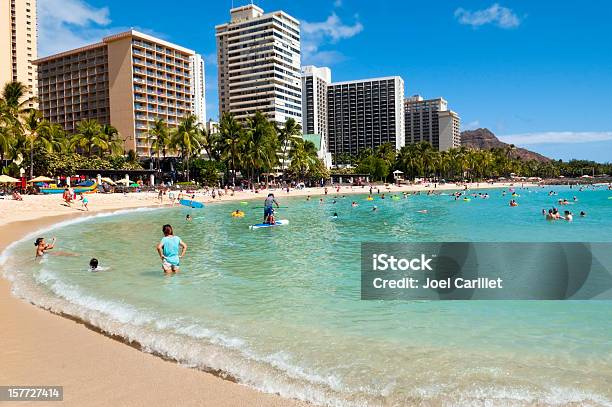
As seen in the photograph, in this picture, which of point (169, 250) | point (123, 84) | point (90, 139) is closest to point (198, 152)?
point (90, 139)

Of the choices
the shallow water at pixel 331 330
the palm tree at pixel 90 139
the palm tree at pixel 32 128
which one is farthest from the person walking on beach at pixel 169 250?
the palm tree at pixel 90 139

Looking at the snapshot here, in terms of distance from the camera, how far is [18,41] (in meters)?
119

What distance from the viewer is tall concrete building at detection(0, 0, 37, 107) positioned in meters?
114

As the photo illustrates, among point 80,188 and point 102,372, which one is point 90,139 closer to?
point 80,188

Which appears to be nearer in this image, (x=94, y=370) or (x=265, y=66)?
(x=94, y=370)

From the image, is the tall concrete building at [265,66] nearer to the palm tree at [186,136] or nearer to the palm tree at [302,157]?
the palm tree at [302,157]

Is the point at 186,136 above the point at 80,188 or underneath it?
above

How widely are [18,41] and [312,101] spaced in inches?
3991

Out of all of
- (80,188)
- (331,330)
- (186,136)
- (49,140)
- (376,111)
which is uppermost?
(376,111)

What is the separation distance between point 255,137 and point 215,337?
229 ft

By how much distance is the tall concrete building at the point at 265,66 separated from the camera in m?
129

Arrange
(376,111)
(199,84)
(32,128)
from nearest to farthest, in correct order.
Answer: (32,128)
(199,84)
(376,111)

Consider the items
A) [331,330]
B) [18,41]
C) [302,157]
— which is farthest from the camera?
[18,41]

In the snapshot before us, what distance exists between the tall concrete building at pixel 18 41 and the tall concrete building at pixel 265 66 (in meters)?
53.7
